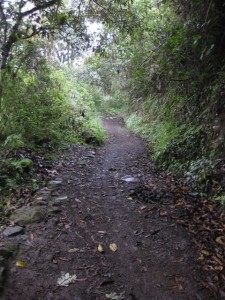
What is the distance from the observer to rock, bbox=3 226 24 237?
135 inches

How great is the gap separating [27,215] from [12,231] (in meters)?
0.43

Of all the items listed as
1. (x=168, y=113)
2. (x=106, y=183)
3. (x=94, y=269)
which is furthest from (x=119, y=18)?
(x=94, y=269)

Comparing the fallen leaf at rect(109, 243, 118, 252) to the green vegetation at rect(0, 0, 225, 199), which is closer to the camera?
the fallen leaf at rect(109, 243, 118, 252)

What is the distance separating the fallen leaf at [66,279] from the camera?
2.70 metres

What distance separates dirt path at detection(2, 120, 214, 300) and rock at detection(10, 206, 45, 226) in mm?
137

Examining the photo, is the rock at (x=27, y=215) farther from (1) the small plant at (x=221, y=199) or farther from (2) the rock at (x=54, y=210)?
(1) the small plant at (x=221, y=199)

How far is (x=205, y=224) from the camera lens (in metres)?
3.91

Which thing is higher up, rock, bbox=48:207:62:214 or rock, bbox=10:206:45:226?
rock, bbox=10:206:45:226

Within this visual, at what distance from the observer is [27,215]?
154 inches

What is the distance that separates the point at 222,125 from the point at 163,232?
107 inches

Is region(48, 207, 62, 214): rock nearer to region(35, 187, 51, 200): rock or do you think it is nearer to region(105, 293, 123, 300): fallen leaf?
region(35, 187, 51, 200): rock

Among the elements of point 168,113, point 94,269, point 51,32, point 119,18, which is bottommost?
point 94,269

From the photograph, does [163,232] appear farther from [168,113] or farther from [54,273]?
[168,113]

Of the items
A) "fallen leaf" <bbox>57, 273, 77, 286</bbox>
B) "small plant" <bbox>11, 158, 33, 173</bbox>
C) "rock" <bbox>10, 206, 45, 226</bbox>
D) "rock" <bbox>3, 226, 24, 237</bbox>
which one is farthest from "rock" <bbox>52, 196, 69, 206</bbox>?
"fallen leaf" <bbox>57, 273, 77, 286</bbox>
